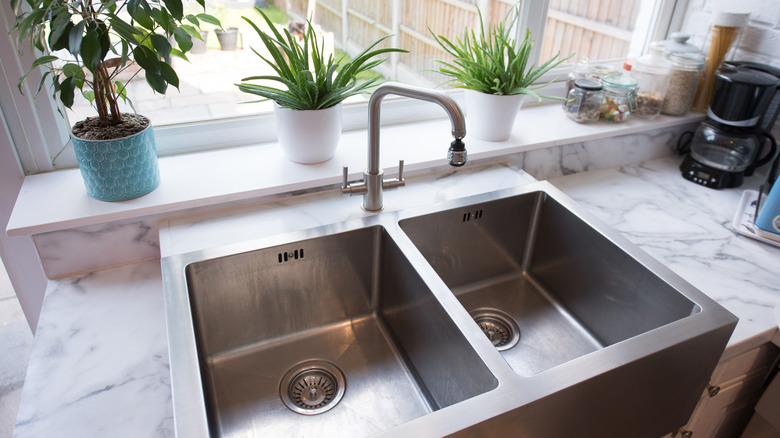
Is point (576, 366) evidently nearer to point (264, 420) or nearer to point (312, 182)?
point (264, 420)

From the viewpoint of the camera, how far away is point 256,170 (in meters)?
1.19

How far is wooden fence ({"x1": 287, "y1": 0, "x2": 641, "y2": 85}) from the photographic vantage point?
1.36 meters

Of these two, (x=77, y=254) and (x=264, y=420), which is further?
(x=77, y=254)

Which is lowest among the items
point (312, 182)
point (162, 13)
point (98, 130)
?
point (312, 182)

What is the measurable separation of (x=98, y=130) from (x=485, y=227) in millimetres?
826

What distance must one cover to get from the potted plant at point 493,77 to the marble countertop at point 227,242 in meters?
0.13

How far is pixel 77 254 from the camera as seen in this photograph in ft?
3.44

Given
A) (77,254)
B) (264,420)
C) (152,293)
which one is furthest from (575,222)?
(77,254)

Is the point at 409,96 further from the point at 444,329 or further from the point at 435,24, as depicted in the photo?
the point at 435,24

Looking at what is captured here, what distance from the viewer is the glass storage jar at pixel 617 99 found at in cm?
145

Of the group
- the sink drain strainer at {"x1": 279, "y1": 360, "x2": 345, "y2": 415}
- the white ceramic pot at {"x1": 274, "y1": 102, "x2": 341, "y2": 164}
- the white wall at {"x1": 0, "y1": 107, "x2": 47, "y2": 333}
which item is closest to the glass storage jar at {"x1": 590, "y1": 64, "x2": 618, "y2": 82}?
the white ceramic pot at {"x1": 274, "y1": 102, "x2": 341, "y2": 164}

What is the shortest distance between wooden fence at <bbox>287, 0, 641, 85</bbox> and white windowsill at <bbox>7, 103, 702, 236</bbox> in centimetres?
20

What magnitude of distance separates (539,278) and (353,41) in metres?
0.78

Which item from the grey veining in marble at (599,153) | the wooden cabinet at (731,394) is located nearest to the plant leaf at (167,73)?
the grey veining in marble at (599,153)
